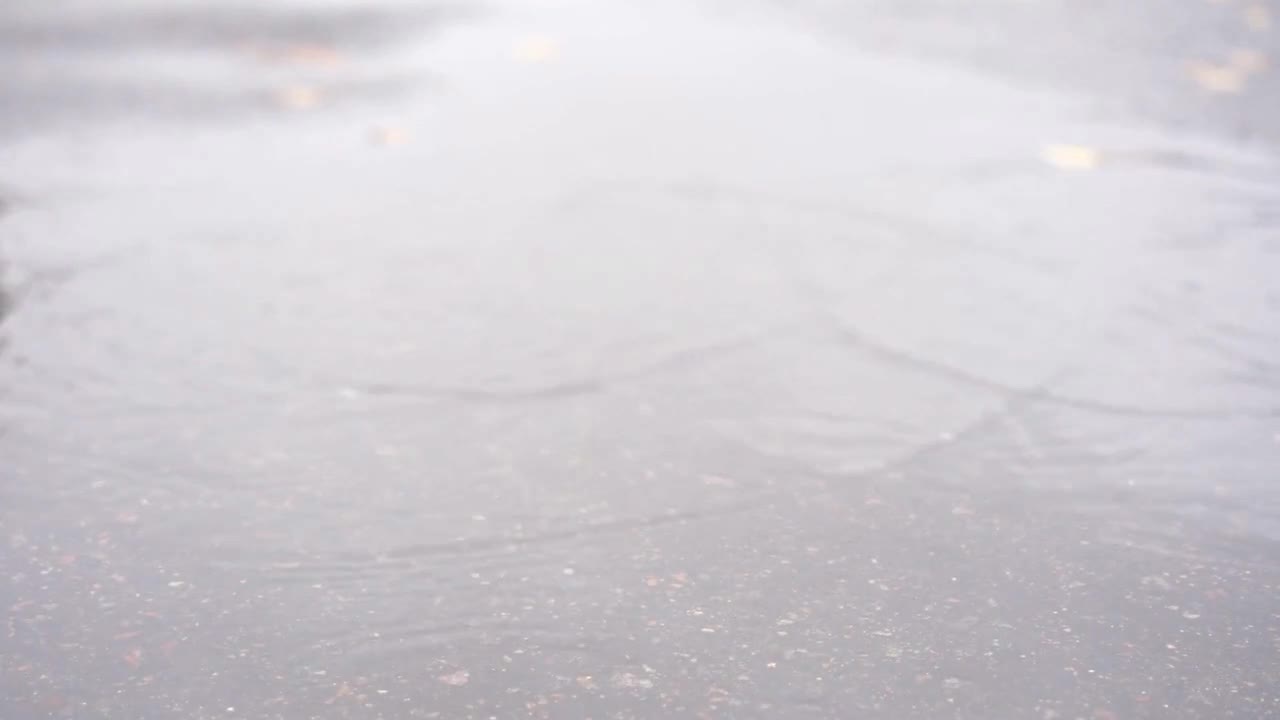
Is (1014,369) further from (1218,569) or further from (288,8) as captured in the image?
(288,8)

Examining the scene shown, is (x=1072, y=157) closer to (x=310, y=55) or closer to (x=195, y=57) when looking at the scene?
(x=310, y=55)

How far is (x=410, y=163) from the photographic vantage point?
6.91 meters

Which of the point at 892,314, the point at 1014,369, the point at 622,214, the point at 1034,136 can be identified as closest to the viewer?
the point at 1014,369

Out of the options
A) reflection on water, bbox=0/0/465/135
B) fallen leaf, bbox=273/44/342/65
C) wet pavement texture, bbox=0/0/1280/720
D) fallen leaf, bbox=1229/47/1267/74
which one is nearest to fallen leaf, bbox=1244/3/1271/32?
fallen leaf, bbox=1229/47/1267/74

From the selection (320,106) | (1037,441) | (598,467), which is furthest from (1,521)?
(320,106)

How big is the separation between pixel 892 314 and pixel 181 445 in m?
2.58

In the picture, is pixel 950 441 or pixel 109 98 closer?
pixel 950 441

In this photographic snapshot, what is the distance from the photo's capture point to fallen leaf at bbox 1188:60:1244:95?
8266mm

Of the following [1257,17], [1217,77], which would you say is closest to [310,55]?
[1217,77]

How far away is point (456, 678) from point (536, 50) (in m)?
6.37

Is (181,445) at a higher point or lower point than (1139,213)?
lower

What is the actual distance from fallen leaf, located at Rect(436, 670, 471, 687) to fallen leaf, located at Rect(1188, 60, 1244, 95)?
659cm

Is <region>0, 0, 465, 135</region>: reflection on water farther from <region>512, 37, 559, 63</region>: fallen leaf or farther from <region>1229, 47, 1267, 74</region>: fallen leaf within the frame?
<region>1229, 47, 1267, 74</region>: fallen leaf

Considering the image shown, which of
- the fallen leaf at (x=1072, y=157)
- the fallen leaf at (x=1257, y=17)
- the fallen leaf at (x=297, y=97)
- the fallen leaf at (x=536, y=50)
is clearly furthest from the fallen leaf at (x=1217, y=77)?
the fallen leaf at (x=297, y=97)
